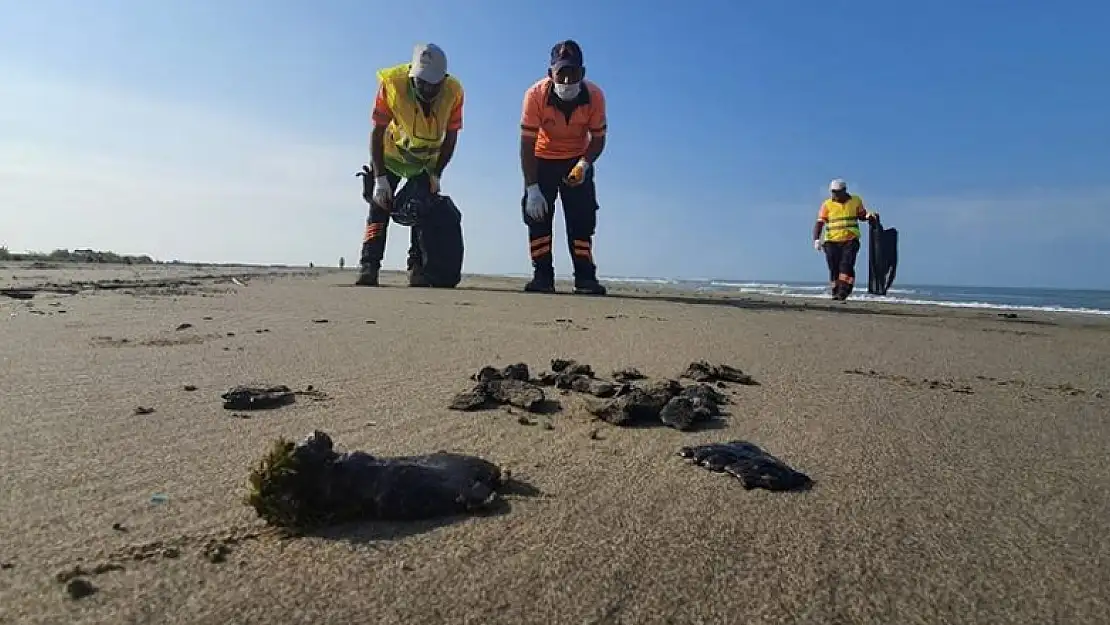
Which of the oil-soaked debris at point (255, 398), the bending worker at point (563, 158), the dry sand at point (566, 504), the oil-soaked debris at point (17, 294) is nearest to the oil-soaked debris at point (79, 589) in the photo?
the dry sand at point (566, 504)

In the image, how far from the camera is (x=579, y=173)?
7348mm

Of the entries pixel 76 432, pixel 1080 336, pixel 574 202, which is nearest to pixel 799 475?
pixel 76 432

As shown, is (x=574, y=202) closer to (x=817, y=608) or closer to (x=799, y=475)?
(x=799, y=475)

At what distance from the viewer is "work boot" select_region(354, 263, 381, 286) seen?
781 cm

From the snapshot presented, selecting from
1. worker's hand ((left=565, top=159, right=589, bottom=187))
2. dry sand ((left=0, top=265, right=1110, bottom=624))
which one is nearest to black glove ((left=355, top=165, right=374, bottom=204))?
worker's hand ((left=565, top=159, right=589, bottom=187))

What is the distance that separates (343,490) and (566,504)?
1.31ft

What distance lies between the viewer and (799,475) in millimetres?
1506

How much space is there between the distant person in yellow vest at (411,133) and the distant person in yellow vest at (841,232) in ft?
20.0

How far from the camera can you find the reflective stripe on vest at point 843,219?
35.2ft

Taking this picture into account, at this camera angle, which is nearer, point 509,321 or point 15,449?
point 15,449

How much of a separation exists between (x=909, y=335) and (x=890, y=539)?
361cm

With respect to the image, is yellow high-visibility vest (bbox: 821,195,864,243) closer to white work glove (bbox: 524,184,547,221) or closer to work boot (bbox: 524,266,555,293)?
work boot (bbox: 524,266,555,293)

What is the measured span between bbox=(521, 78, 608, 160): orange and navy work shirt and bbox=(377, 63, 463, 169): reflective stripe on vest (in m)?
0.81

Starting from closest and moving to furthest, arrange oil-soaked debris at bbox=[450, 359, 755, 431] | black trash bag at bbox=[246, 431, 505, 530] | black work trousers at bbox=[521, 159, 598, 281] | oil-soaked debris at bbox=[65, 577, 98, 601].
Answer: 1. oil-soaked debris at bbox=[65, 577, 98, 601]
2. black trash bag at bbox=[246, 431, 505, 530]
3. oil-soaked debris at bbox=[450, 359, 755, 431]
4. black work trousers at bbox=[521, 159, 598, 281]
